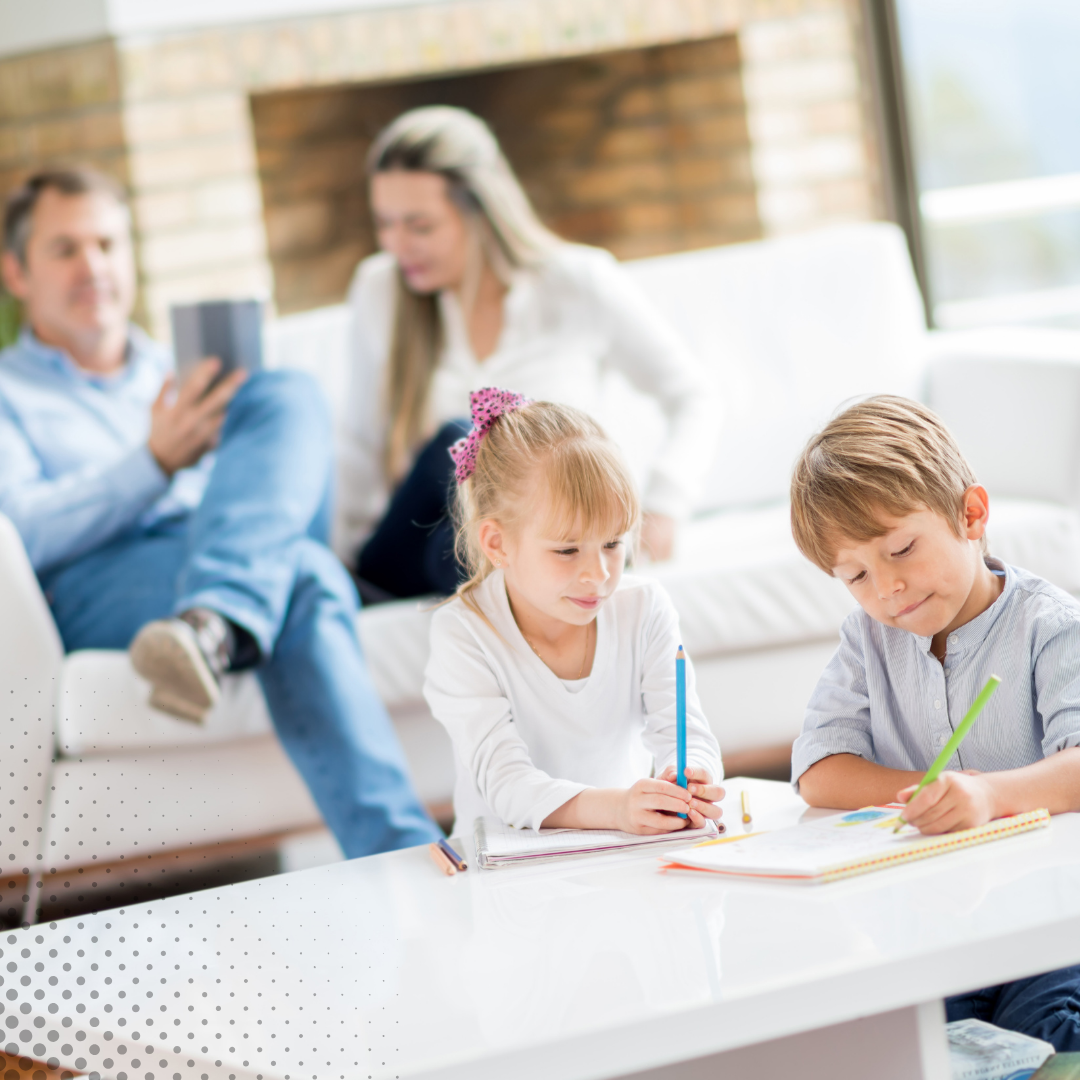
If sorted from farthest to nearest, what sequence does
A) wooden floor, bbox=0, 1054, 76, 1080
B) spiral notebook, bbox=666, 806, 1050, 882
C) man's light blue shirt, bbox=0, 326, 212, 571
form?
man's light blue shirt, bbox=0, 326, 212, 571 → wooden floor, bbox=0, 1054, 76, 1080 → spiral notebook, bbox=666, 806, 1050, 882

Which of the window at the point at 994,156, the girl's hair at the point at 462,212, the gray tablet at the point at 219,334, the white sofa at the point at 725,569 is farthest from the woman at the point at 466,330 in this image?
the window at the point at 994,156

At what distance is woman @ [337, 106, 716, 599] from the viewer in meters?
1.97

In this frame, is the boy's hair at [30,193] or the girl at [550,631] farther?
the boy's hair at [30,193]

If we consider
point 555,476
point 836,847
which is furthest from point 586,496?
point 836,847

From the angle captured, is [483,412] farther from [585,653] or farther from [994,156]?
[994,156]

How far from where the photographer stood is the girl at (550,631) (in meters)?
1.06

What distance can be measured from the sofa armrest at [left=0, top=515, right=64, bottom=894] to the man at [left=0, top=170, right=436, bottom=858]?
4.2 inches

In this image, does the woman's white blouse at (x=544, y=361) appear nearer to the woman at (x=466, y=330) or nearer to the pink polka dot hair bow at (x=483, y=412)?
the woman at (x=466, y=330)

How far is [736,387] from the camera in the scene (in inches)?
89.6

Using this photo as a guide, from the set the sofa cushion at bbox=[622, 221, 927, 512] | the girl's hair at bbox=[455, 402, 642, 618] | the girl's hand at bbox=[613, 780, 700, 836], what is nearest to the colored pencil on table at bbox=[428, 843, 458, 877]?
the girl's hand at bbox=[613, 780, 700, 836]

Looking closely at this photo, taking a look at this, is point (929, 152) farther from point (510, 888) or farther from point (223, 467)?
point (510, 888)

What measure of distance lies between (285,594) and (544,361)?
24.8 inches

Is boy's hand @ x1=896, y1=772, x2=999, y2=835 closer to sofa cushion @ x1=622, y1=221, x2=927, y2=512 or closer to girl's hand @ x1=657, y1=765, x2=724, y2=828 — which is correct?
girl's hand @ x1=657, y1=765, x2=724, y2=828

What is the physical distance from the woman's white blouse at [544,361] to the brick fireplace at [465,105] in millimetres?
1158
